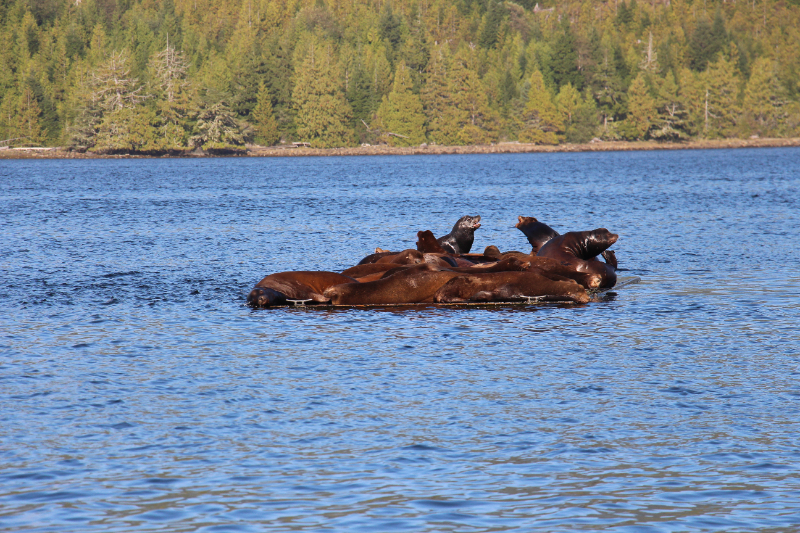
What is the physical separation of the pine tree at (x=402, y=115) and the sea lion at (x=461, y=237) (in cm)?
14644

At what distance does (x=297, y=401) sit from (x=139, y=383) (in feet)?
8.03

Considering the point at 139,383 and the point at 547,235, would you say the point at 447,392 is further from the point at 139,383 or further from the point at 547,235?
the point at 547,235

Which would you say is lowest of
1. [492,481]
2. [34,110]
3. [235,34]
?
[492,481]

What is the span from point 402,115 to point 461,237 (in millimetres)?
148096

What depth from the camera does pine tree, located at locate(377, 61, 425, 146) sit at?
167250mm

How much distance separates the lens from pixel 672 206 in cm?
5131

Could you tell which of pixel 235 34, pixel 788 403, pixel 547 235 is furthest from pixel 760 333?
pixel 235 34

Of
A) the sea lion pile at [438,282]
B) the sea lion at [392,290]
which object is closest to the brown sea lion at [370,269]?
the sea lion pile at [438,282]

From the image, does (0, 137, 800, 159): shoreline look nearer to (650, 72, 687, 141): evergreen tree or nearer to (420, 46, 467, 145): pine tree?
(650, 72, 687, 141): evergreen tree

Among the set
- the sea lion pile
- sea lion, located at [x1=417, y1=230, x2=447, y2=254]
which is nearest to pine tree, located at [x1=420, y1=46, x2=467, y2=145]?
sea lion, located at [x1=417, y1=230, x2=447, y2=254]

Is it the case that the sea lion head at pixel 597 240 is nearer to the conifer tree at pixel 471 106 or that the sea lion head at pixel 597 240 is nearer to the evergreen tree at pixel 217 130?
the evergreen tree at pixel 217 130

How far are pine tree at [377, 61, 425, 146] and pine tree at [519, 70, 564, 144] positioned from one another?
1985 centimetres

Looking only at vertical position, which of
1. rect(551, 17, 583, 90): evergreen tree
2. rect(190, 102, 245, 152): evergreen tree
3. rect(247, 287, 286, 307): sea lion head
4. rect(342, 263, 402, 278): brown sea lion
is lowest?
rect(247, 287, 286, 307): sea lion head

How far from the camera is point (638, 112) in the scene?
172m
